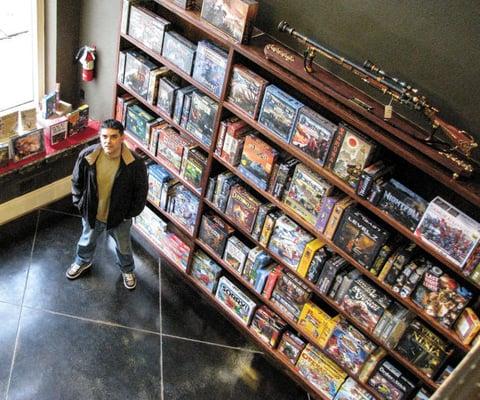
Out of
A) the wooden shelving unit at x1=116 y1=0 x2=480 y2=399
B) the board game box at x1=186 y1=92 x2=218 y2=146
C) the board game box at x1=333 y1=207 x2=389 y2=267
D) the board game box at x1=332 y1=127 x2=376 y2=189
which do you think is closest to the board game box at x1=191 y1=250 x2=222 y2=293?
the wooden shelving unit at x1=116 y1=0 x2=480 y2=399

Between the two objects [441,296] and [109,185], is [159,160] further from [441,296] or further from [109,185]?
[441,296]

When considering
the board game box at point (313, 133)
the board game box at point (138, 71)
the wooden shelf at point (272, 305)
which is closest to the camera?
the board game box at point (313, 133)

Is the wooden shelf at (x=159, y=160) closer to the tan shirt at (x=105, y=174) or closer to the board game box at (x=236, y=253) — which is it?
the board game box at (x=236, y=253)

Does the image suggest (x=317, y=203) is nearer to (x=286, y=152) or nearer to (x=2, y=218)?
(x=286, y=152)

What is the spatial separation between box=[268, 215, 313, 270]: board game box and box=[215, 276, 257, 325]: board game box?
23.2 inches

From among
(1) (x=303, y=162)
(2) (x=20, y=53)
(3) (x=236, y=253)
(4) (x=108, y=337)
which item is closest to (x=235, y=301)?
(3) (x=236, y=253)

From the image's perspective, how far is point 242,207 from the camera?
3744 millimetres

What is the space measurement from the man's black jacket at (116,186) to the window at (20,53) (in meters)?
1.39

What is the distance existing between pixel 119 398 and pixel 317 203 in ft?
6.20

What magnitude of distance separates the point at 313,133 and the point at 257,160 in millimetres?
510

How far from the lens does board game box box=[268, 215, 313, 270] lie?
350 centimetres

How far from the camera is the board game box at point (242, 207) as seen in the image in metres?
3.69

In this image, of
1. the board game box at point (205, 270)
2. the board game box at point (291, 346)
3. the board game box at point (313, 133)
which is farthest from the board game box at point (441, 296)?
the board game box at point (205, 270)

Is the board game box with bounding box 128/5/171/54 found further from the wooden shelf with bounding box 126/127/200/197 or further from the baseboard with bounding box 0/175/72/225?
the baseboard with bounding box 0/175/72/225
